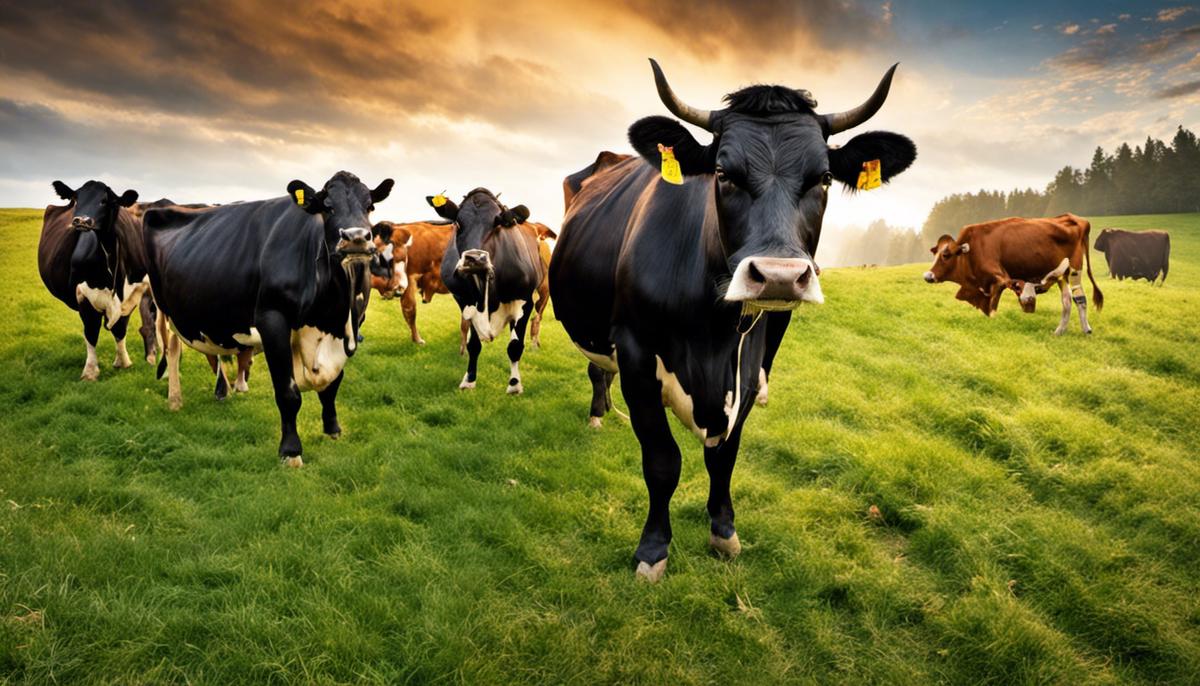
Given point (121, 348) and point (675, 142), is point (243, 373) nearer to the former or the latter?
point (121, 348)

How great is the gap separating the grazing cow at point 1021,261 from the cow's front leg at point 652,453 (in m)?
10.0

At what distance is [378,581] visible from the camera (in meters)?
3.59

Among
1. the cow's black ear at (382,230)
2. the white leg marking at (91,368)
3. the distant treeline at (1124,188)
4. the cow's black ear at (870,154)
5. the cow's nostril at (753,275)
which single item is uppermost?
the distant treeline at (1124,188)

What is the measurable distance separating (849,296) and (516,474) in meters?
11.4

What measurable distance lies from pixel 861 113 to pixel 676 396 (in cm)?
186

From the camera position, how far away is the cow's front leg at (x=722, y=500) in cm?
409

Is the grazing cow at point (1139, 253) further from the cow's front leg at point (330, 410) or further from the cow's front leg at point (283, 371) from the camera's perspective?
the cow's front leg at point (283, 371)

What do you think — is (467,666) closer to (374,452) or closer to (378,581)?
(378,581)

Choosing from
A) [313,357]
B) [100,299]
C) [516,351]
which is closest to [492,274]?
[516,351]

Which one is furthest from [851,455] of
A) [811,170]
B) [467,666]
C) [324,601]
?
[324,601]

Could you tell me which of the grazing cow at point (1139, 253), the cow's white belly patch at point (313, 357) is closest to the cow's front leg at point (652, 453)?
the cow's white belly patch at point (313, 357)

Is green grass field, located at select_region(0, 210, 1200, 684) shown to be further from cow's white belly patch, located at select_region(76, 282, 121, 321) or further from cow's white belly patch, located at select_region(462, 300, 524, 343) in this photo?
cow's white belly patch, located at select_region(76, 282, 121, 321)

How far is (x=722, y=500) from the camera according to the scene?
415 cm

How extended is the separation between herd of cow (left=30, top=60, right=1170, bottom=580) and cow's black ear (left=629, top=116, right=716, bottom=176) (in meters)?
0.01
